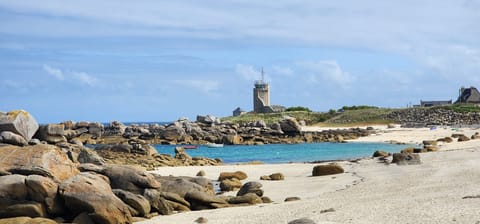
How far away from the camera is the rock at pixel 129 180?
60.7 ft

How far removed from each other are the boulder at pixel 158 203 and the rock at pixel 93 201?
129 centimetres

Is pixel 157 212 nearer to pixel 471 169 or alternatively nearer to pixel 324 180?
pixel 324 180

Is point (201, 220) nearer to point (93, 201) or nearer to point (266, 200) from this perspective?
point (93, 201)

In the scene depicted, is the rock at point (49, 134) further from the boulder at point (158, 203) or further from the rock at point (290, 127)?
the rock at point (290, 127)

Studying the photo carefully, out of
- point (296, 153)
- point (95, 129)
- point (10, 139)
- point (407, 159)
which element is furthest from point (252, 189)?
point (95, 129)

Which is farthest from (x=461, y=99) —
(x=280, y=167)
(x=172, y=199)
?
(x=172, y=199)

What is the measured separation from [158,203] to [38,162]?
3461mm

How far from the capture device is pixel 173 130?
72812 millimetres

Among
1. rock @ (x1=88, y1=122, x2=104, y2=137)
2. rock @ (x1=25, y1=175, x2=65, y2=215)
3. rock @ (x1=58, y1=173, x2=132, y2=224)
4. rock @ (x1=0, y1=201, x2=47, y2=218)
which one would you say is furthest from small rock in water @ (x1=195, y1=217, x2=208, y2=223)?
rock @ (x1=88, y1=122, x2=104, y2=137)

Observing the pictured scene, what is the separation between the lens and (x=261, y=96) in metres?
124

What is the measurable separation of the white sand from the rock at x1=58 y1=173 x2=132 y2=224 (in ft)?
3.09

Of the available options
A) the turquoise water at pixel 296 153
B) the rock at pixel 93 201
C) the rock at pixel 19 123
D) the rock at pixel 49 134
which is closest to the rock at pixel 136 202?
the rock at pixel 93 201

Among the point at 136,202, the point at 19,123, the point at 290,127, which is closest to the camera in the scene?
the point at 136,202

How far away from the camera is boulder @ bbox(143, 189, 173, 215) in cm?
1750
